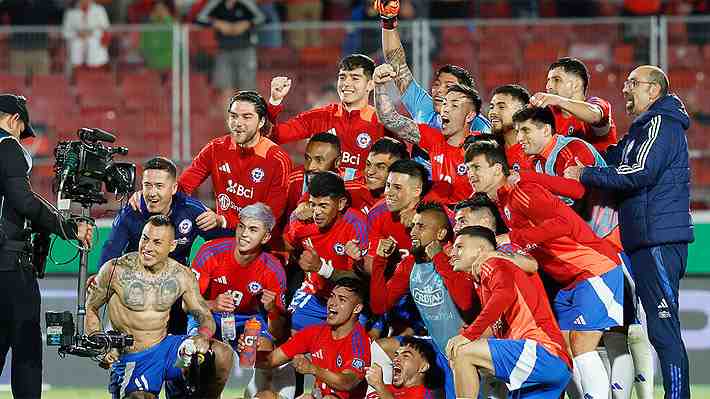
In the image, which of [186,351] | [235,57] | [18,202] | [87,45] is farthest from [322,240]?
[87,45]

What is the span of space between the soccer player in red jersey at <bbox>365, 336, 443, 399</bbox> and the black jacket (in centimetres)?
209

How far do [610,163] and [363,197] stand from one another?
173 cm

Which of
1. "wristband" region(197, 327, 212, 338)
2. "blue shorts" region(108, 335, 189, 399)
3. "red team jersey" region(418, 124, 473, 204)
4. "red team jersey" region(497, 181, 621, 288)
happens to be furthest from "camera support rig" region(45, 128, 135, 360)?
"red team jersey" region(497, 181, 621, 288)

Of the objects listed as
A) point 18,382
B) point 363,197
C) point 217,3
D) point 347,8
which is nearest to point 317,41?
point 217,3

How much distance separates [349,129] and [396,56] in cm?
60

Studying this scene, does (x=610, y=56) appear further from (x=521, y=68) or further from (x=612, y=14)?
(x=612, y=14)

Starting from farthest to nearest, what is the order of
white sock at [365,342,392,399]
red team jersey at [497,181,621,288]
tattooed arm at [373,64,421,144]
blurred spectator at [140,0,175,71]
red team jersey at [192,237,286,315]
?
blurred spectator at [140,0,175,71], red team jersey at [192,237,286,315], tattooed arm at [373,64,421,144], white sock at [365,342,392,399], red team jersey at [497,181,621,288]

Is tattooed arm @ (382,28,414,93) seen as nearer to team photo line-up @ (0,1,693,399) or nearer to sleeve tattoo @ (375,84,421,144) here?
team photo line-up @ (0,1,693,399)

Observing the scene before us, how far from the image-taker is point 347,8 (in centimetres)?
1538

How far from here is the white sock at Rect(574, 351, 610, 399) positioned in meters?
8.81

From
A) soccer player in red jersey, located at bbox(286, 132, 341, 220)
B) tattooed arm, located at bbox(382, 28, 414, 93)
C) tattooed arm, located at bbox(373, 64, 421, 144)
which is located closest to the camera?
tattooed arm, located at bbox(373, 64, 421, 144)

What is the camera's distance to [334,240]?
32.6 ft

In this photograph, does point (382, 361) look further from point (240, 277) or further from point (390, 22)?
point (390, 22)

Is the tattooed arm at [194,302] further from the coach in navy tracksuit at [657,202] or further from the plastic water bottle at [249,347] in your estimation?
the coach in navy tracksuit at [657,202]
